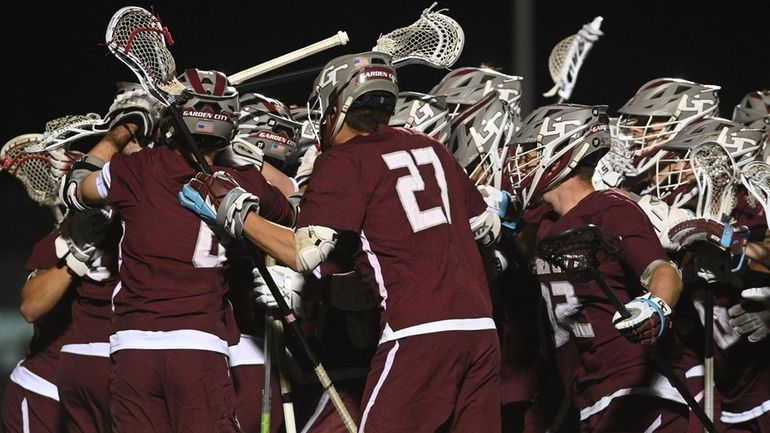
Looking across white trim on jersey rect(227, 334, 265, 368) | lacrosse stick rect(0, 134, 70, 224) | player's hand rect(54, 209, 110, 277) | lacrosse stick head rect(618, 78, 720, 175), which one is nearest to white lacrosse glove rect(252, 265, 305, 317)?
white trim on jersey rect(227, 334, 265, 368)

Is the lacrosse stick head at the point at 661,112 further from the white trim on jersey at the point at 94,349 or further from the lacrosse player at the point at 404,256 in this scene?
the white trim on jersey at the point at 94,349

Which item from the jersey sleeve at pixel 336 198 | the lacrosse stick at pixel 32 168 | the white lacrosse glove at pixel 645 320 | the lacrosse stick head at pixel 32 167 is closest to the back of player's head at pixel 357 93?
the jersey sleeve at pixel 336 198

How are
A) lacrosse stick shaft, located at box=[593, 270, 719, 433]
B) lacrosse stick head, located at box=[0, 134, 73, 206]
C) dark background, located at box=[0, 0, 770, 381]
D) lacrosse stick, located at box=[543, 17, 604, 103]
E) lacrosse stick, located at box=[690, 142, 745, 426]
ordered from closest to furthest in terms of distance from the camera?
lacrosse stick shaft, located at box=[593, 270, 719, 433] → lacrosse stick, located at box=[690, 142, 745, 426] → lacrosse stick head, located at box=[0, 134, 73, 206] → lacrosse stick, located at box=[543, 17, 604, 103] → dark background, located at box=[0, 0, 770, 381]

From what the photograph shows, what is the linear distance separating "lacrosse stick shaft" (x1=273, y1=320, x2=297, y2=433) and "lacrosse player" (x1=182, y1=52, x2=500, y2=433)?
1128 millimetres

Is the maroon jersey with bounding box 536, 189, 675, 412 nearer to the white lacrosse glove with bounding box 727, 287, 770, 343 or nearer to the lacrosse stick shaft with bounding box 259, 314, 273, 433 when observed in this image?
the white lacrosse glove with bounding box 727, 287, 770, 343

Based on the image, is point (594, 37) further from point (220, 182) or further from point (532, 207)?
point (220, 182)

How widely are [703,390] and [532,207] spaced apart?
1123mm

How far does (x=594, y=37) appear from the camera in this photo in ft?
25.0

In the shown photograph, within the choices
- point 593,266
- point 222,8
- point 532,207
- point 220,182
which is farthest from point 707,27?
point 220,182

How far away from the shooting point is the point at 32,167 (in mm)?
6121

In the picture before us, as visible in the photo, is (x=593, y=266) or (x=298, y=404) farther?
(x=298, y=404)

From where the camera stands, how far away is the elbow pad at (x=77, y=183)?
A: 4.83 m

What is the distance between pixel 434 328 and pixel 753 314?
214cm

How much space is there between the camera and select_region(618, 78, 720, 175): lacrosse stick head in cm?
675
